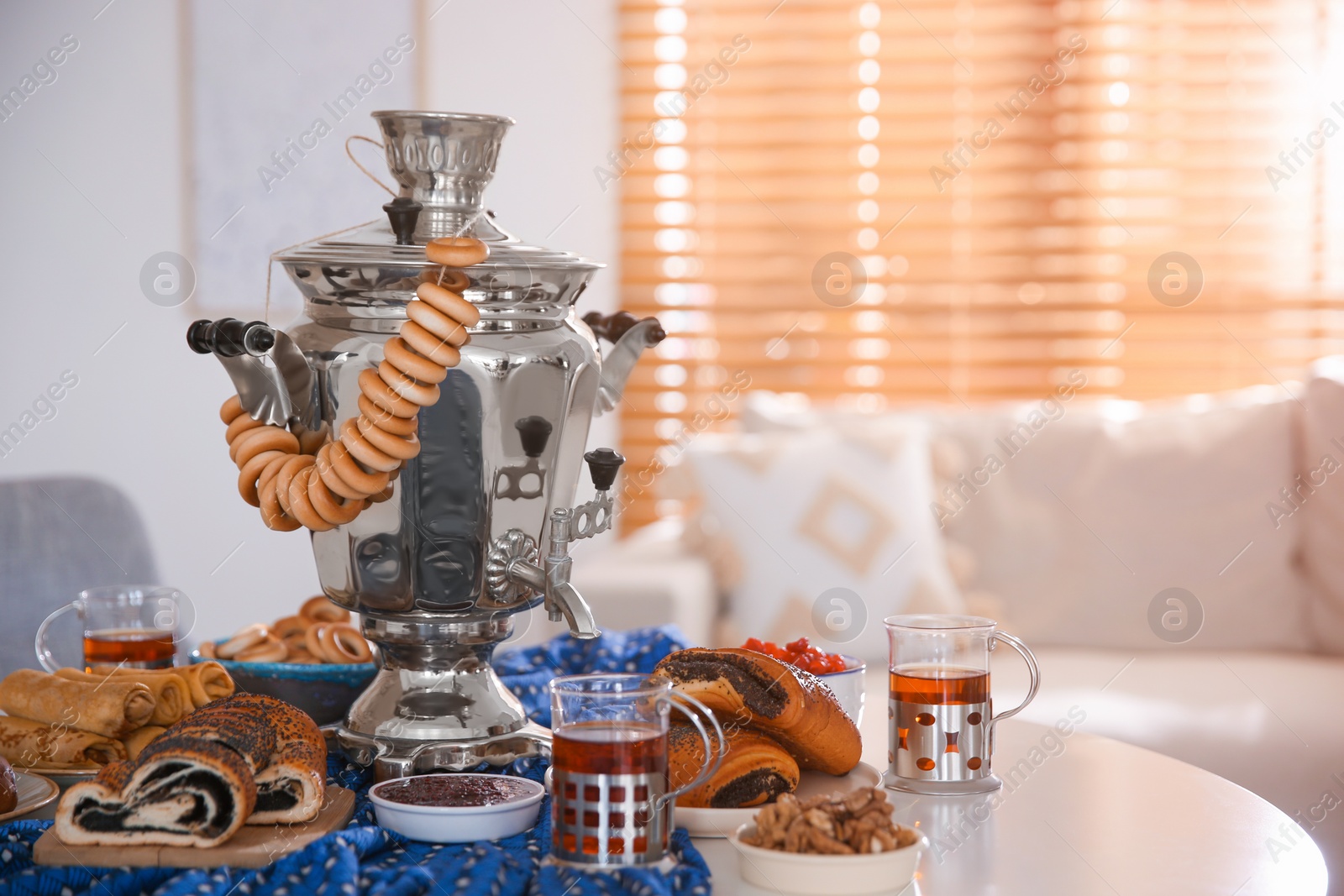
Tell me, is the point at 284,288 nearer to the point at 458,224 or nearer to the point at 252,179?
the point at 252,179

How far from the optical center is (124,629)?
105cm

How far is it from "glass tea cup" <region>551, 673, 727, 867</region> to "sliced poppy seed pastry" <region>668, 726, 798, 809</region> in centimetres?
6

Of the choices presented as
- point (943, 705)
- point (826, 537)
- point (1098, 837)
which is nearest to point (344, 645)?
point (943, 705)

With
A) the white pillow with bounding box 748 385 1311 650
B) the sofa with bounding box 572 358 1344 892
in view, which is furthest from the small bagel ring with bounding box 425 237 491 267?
the white pillow with bounding box 748 385 1311 650

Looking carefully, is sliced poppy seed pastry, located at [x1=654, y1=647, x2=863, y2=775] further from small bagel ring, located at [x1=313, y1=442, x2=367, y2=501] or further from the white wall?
the white wall

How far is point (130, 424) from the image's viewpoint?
8.50 ft

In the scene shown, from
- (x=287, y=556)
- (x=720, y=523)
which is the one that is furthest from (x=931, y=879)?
(x=287, y=556)

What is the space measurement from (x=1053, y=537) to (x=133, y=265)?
6.29 ft

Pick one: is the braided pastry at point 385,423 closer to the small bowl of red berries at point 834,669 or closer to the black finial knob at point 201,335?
the black finial knob at point 201,335

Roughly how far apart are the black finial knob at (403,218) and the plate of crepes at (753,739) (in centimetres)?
35

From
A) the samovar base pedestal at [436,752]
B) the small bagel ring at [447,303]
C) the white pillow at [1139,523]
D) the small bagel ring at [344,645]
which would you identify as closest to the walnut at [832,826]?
the samovar base pedestal at [436,752]

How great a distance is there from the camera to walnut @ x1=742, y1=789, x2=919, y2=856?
2.27 feet

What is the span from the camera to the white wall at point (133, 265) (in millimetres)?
2506

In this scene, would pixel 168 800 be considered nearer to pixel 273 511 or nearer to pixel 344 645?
pixel 273 511
